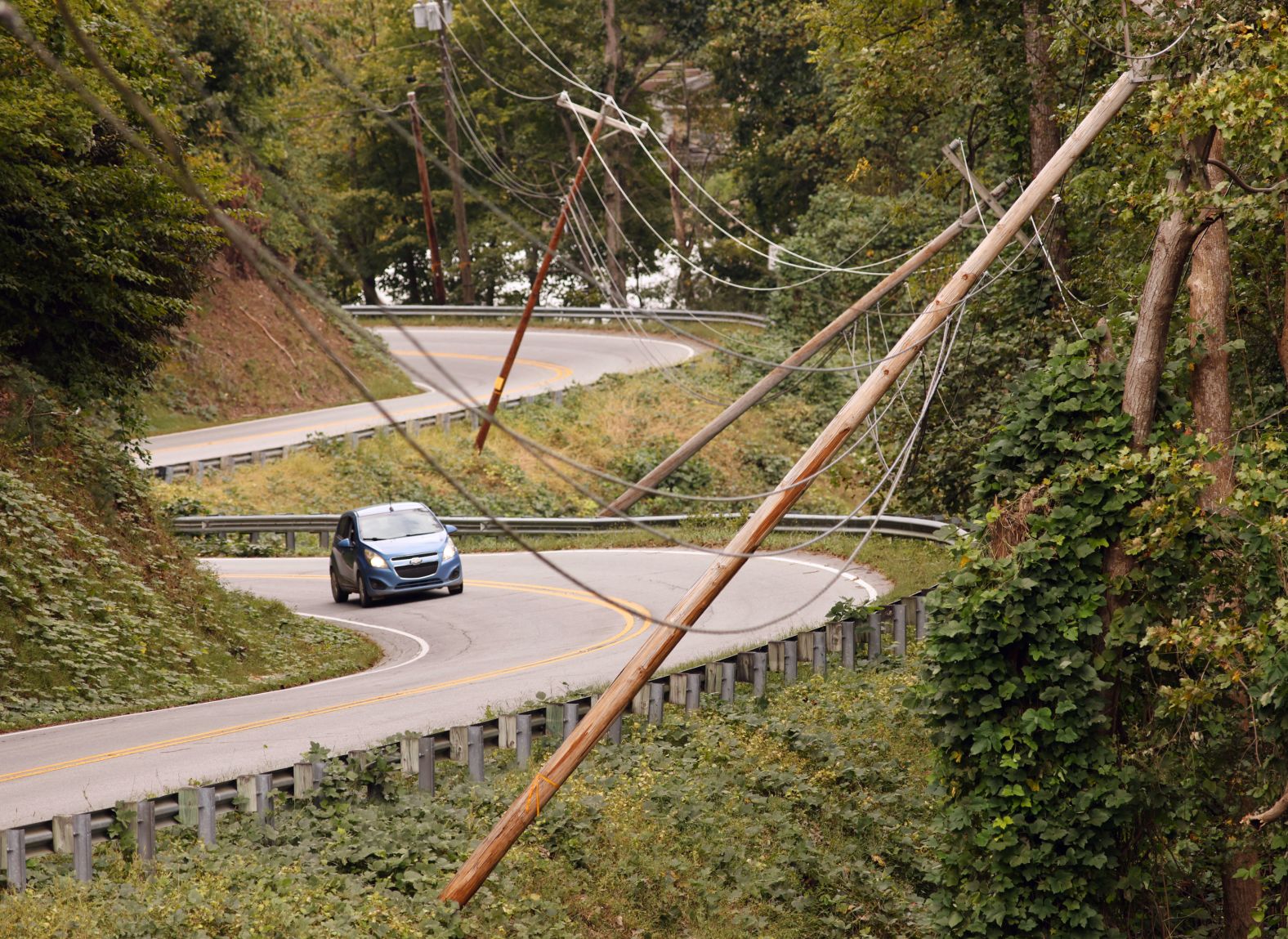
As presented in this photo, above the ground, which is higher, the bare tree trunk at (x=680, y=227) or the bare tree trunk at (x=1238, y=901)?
the bare tree trunk at (x=680, y=227)

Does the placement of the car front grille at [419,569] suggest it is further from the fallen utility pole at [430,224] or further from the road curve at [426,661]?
the fallen utility pole at [430,224]

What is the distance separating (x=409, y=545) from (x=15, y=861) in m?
13.8

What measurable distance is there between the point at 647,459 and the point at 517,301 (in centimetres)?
2642

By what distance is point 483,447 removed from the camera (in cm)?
3509

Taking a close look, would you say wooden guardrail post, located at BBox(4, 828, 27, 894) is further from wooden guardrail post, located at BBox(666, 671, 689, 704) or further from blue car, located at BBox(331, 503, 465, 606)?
blue car, located at BBox(331, 503, 465, 606)

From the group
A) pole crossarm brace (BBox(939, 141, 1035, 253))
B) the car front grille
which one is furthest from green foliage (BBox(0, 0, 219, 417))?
pole crossarm brace (BBox(939, 141, 1035, 253))

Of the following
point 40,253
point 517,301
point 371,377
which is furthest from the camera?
point 517,301

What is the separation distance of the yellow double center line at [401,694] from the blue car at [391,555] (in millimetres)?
1267

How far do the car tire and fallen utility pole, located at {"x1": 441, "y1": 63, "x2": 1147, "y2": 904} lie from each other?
512 inches

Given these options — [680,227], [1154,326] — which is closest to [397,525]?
[1154,326]

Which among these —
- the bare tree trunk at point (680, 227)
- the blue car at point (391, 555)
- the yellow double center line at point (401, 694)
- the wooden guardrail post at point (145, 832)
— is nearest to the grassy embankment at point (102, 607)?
the yellow double center line at point (401, 694)

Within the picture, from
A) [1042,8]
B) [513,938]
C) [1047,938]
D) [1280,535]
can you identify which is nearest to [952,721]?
[1047,938]

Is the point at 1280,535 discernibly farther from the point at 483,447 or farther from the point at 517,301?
the point at 517,301

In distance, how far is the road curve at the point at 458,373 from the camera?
34906mm
